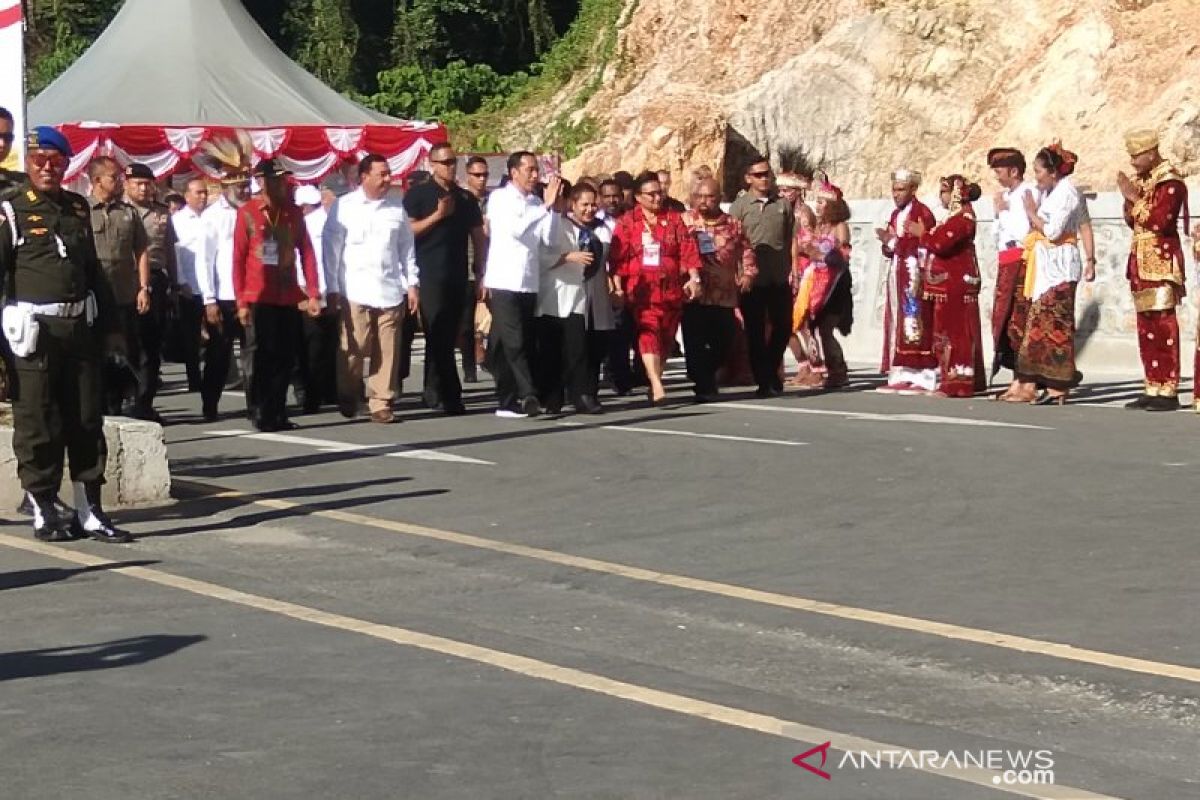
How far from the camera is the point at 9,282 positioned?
36.1 ft

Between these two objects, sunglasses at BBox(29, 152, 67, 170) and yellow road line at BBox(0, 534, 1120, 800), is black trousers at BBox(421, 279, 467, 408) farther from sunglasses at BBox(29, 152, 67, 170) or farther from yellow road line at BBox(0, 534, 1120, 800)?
yellow road line at BBox(0, 534, 1120, 800)

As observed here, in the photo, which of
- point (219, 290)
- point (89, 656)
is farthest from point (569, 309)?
point (89, 656)

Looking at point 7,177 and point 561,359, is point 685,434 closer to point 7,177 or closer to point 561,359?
point 561,359

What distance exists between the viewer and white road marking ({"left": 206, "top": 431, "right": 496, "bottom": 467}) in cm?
1470

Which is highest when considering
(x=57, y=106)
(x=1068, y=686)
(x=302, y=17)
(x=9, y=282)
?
(x=302, y=17)

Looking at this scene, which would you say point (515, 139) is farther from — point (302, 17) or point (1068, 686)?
point (1068, 686)

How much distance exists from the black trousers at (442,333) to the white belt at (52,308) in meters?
7.12

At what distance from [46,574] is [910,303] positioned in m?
11.0

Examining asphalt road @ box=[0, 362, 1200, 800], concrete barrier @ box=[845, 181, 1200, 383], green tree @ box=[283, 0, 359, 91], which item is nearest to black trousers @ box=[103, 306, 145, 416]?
asphalt road @ box=[0, 362, 1200, 800]

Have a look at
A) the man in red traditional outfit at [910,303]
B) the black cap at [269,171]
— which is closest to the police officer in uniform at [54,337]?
the black cap at [269,171]

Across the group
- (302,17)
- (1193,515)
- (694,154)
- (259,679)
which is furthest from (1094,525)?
(302,17)

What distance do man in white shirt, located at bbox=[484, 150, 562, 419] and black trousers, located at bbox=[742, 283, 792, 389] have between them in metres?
2.54

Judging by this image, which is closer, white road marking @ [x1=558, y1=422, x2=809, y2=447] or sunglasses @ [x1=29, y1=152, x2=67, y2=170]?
sunglasses @ [x1=29, y1=152, x2=67, y2=170]

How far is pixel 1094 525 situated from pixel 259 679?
4866mm
